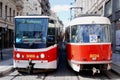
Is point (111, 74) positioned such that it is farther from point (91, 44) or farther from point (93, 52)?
point (91, 44)

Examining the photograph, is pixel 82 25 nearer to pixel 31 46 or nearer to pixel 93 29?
pixel 93 29

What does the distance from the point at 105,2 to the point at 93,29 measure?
2514cm

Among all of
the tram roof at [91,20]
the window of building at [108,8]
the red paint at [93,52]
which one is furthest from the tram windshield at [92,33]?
the window of building at [108,8]

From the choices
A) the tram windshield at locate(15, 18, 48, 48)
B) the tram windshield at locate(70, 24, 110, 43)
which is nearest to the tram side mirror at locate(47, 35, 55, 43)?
the tram windshield at locate(15, 18, 48, 48)

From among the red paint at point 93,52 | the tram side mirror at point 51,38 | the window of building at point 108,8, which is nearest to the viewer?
the red paint at point 93,52

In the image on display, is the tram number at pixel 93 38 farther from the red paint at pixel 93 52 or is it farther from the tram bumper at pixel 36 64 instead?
the tram bumper at pixel 36 64

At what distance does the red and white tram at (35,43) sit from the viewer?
56.5 ft

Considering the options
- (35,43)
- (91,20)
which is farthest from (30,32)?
(91,20)

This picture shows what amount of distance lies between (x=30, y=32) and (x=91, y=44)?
3319 mm

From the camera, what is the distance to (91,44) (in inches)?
649

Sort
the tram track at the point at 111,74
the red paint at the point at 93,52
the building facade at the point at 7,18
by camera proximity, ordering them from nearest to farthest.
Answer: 1. the red paint at the point at 93,52
2. the tram track at the point at 111,74
3. the building facade at the point at 7,18

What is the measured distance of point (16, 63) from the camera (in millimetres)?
17406

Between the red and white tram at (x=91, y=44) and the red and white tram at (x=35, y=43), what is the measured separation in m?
1.18

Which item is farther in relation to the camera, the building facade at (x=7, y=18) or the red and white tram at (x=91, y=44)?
the building facade at (x=7, y=18)
